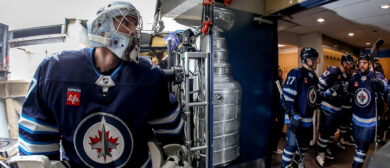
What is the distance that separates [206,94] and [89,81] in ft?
5.36

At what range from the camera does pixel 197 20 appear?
2.86 meters

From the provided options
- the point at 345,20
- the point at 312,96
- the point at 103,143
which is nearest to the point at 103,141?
the point at 103,143

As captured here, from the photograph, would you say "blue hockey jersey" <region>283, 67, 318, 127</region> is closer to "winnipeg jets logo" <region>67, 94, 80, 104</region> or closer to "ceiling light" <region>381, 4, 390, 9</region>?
"ceiling light" <region>381, 4, 390, 9</region>

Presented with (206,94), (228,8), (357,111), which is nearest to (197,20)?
(228,8)

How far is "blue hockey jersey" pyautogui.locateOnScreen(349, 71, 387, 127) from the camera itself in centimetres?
264

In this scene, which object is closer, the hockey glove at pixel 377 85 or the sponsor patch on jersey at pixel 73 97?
the sponsor patch on jersey at pixel 73 97

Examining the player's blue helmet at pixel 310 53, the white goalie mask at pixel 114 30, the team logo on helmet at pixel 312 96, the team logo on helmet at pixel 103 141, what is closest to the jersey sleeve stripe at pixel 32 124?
the team logo on helmet at pixel 103 141

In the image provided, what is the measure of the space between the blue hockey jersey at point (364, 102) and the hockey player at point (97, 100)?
2966mm

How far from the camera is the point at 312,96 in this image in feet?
9.18

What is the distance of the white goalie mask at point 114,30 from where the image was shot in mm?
984

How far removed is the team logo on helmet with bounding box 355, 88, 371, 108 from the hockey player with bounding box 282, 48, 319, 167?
53 cm

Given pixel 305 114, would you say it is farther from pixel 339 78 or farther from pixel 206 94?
pixel 206 94

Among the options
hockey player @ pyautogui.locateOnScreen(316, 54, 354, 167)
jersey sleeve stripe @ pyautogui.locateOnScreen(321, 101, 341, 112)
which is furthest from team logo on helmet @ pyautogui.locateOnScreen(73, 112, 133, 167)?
jersey sleeve stripe @ pyautogui.locateOnScreen(321, 101, 341, 112)

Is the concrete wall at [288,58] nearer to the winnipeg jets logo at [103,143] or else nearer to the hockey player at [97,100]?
the hockey player at [97,100]
